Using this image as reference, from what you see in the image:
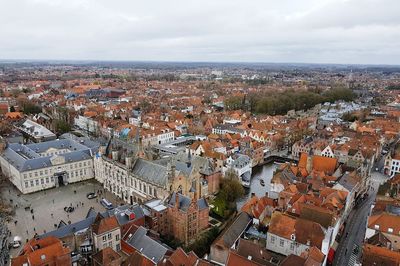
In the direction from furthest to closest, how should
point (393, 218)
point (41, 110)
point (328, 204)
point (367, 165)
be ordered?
point (41, 110), point (367, 165), point (328, 204), point (393, 218)

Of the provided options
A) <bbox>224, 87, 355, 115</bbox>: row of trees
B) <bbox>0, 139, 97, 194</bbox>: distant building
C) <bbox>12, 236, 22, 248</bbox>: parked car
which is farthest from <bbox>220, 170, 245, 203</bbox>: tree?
<bbox>224, 87, 355, 115</bbox>: row of trees

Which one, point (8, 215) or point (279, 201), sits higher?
point (279, 201)

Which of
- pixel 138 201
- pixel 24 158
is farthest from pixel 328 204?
pixel 24 158

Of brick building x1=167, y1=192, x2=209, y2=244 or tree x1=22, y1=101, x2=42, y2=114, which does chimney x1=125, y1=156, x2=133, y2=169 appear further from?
tree x1=22, y1=101, x2=42, y2=114

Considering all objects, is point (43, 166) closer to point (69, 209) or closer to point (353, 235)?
point (69, 209)

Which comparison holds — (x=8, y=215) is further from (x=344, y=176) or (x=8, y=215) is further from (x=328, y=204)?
(x=344, y=176)

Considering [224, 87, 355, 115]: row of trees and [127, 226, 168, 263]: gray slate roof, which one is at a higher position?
[224, 87, 355, 115]: row of trees
